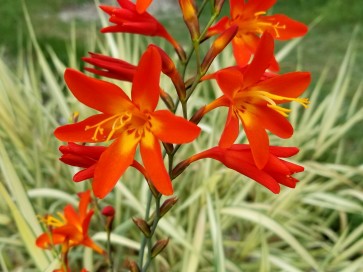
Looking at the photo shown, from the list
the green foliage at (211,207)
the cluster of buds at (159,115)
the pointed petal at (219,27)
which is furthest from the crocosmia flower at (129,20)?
the green foliage at (211,207)

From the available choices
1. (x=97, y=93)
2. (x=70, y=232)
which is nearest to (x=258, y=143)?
(x=97, y=93)

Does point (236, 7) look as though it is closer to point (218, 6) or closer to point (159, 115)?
point (218, 6)

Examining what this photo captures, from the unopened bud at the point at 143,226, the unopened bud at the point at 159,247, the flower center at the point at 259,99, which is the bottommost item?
the unopened bud at the point at 159,247

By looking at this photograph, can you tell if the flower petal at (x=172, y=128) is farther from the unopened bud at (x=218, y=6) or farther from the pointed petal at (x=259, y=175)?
the unopened bud at (x=218, y=6)

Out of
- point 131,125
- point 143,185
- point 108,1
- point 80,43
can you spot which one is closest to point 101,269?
point 143,185

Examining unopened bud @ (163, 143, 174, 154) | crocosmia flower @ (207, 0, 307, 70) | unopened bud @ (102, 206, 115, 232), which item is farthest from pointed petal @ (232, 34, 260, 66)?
unopened bud @ (102, 206, 115, 232)

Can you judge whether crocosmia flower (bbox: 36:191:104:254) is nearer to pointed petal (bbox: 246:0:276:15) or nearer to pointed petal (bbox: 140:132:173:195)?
pointed petal (bbox: 140:132:173:195)

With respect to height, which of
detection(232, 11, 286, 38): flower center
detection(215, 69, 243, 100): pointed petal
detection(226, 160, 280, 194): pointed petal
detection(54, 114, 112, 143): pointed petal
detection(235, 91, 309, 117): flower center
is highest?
detection(232, 11, 286, 38): flower center
